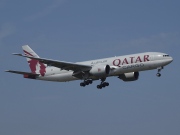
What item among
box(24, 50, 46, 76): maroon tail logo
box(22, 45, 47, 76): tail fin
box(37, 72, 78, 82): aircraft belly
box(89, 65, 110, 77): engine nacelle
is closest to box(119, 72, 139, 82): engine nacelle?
box(89, 65, 110, 77): engine nacelle

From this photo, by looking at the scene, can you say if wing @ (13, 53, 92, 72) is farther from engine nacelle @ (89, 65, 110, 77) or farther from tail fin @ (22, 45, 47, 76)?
tail fin @ (22, 45, 47, 76)

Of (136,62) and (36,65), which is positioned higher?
(36,65)

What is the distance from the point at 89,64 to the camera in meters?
79.2

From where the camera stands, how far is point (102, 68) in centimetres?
7638

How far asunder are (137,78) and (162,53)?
26.1ft

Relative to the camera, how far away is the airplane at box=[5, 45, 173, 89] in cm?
7538

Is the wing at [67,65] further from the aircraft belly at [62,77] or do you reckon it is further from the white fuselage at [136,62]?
the white fuselage at [136,62]

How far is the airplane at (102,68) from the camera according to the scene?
75.4 meters

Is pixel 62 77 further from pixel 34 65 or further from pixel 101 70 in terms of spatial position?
pixel 34 65

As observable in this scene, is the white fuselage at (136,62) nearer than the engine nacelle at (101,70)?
Yes

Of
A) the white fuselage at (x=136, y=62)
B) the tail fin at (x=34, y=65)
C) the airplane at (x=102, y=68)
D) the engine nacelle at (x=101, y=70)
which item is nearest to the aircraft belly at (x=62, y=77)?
the airplane at (x=102, y=68)

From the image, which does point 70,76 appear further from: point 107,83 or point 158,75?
point 158,75

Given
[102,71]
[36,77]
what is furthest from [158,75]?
[36,77]

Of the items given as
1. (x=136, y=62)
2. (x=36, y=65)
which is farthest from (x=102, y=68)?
(x=36, y=65)
